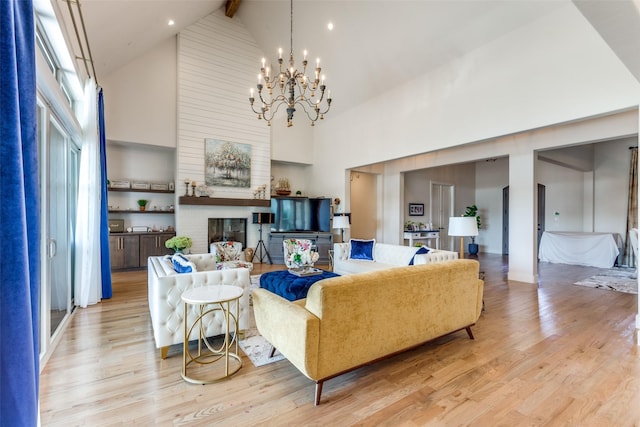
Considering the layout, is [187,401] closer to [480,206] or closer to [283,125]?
[283,125]

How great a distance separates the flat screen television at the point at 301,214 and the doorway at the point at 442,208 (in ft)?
12.2

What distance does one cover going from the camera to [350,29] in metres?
5.81

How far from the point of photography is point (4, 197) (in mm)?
947

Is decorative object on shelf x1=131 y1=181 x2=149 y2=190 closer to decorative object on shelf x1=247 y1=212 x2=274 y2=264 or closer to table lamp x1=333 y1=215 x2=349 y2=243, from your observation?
decorative object on shelf x1=247 y1=212 x2=274 y2=264

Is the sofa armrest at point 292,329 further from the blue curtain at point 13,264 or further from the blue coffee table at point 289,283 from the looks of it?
A: the blue curtain at point 13,264

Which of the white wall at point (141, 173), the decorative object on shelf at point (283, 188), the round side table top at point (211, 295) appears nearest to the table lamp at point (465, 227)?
the round side table top at point (211, 295)

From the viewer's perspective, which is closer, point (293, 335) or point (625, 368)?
point (293, 335)

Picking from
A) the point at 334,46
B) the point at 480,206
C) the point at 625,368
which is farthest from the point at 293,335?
the point at 480,206

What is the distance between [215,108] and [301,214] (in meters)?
3.39

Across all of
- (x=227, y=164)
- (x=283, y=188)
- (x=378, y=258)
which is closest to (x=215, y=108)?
(x=227, y=164)

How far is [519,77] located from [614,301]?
3563mm

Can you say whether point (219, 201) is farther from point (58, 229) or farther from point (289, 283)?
point (289, 283)

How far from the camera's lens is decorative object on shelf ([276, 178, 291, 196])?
8.21 metres

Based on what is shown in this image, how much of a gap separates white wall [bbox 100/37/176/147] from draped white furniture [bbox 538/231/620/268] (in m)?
9.83
